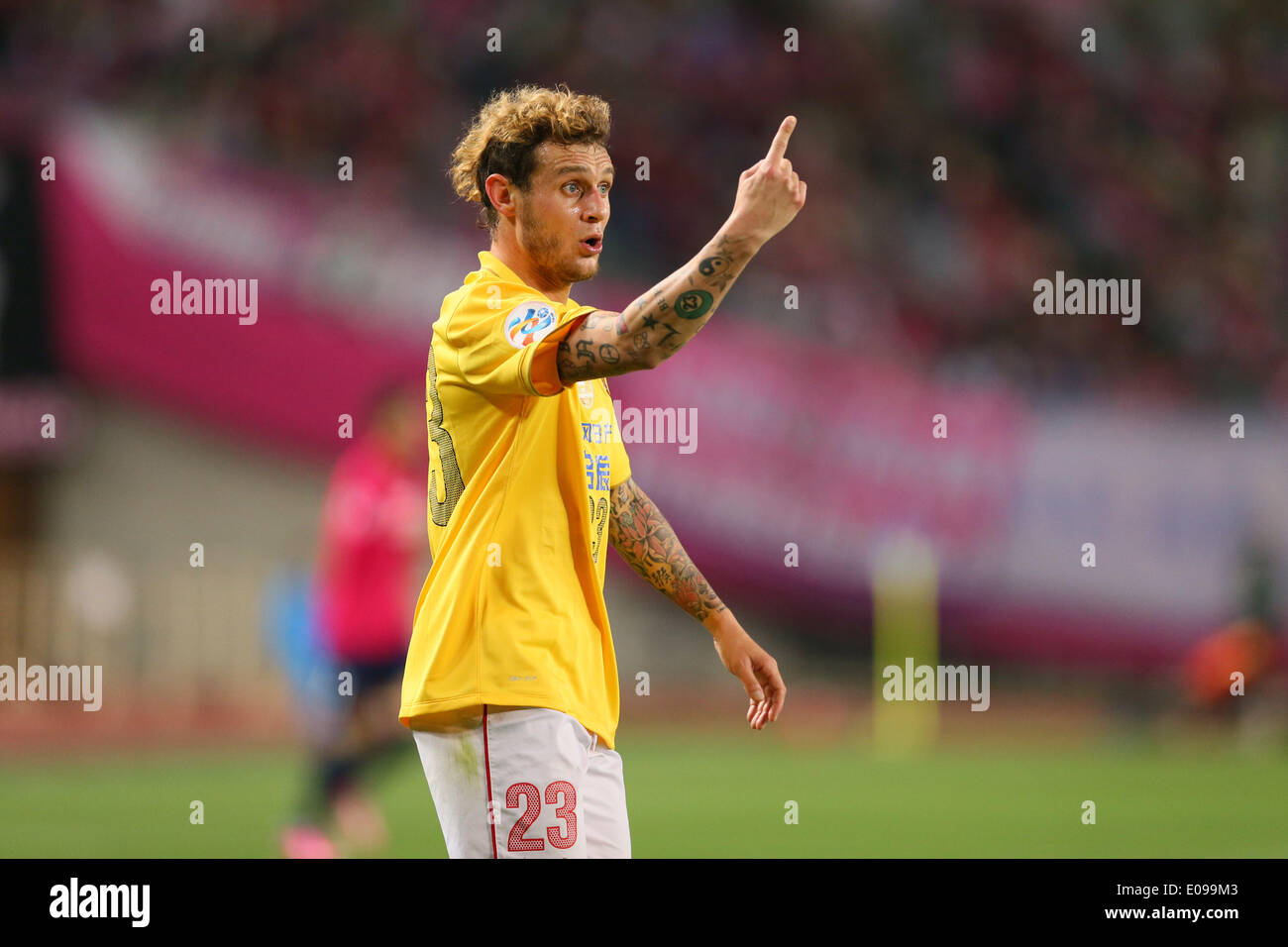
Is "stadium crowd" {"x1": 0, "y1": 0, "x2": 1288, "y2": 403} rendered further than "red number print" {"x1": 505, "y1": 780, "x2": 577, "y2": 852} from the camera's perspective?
Yes

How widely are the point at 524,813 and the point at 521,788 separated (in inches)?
2.1

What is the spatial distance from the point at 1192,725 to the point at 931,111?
8171mm

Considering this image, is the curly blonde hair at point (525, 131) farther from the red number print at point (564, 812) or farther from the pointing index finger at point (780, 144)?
the red number print at point (564, 812)

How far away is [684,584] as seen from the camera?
4203 millimetres

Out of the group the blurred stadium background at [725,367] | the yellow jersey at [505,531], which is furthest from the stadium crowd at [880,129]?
the yellow jersey at [505,531]

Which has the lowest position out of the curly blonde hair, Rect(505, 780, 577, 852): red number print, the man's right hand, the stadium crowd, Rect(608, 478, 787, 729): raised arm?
Rect(505, 780, 577, 852): red number print

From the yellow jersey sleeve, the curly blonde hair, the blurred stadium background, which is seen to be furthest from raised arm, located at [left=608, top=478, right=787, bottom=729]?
the blurred stadium background

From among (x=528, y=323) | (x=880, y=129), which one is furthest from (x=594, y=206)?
(x=880, y=129)

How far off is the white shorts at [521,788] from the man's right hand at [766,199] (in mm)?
1099

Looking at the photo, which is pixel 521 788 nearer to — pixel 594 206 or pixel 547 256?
pixel 547 256

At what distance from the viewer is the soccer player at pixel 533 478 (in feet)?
11.1

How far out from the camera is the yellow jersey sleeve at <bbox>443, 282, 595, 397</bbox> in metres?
3.42

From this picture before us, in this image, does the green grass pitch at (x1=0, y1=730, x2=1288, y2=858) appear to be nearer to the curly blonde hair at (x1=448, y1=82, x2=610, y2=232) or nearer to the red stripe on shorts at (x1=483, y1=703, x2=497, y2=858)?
the red stripe on shorts at (x1=483, y1=703, x2=497, y2=858)
